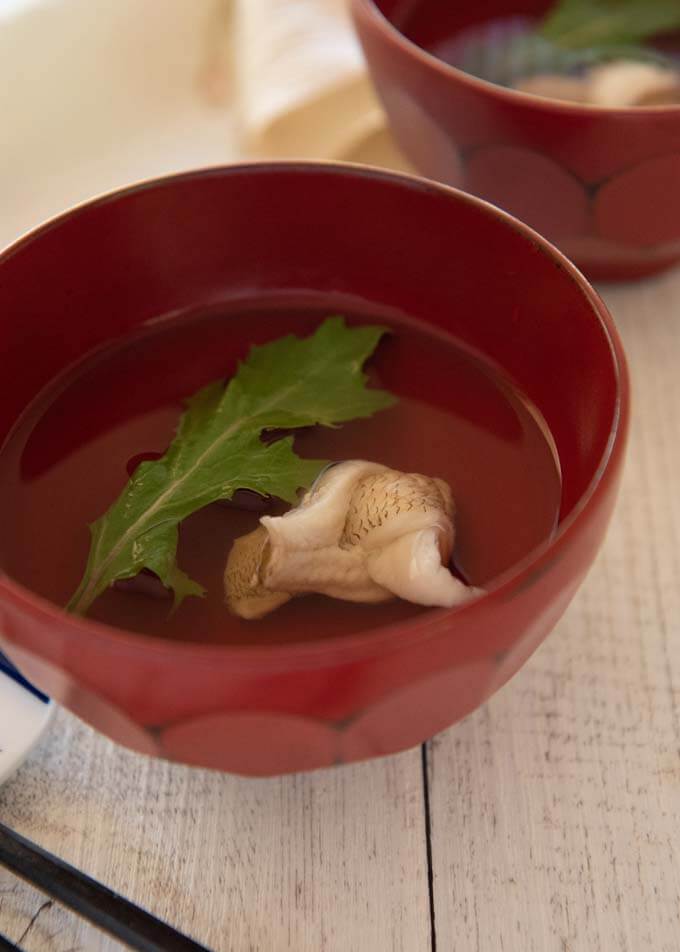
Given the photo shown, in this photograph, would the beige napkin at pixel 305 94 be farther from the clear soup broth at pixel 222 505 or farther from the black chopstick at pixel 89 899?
the black chopstick at pixel 89 899

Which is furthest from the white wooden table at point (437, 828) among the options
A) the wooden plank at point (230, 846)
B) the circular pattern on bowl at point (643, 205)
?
the circular pattern on bowl at point (643, 205)

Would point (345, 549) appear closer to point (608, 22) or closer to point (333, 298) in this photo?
point (333, 298)

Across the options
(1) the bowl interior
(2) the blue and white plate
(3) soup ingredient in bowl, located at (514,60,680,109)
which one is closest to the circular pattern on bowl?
(3) soup ingredient in bowl, located at (514,60,680,109)

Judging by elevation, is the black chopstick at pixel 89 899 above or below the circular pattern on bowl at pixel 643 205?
above

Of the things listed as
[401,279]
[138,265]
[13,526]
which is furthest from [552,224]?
[13,526]

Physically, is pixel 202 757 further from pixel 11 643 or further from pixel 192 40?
pixel 192 40
